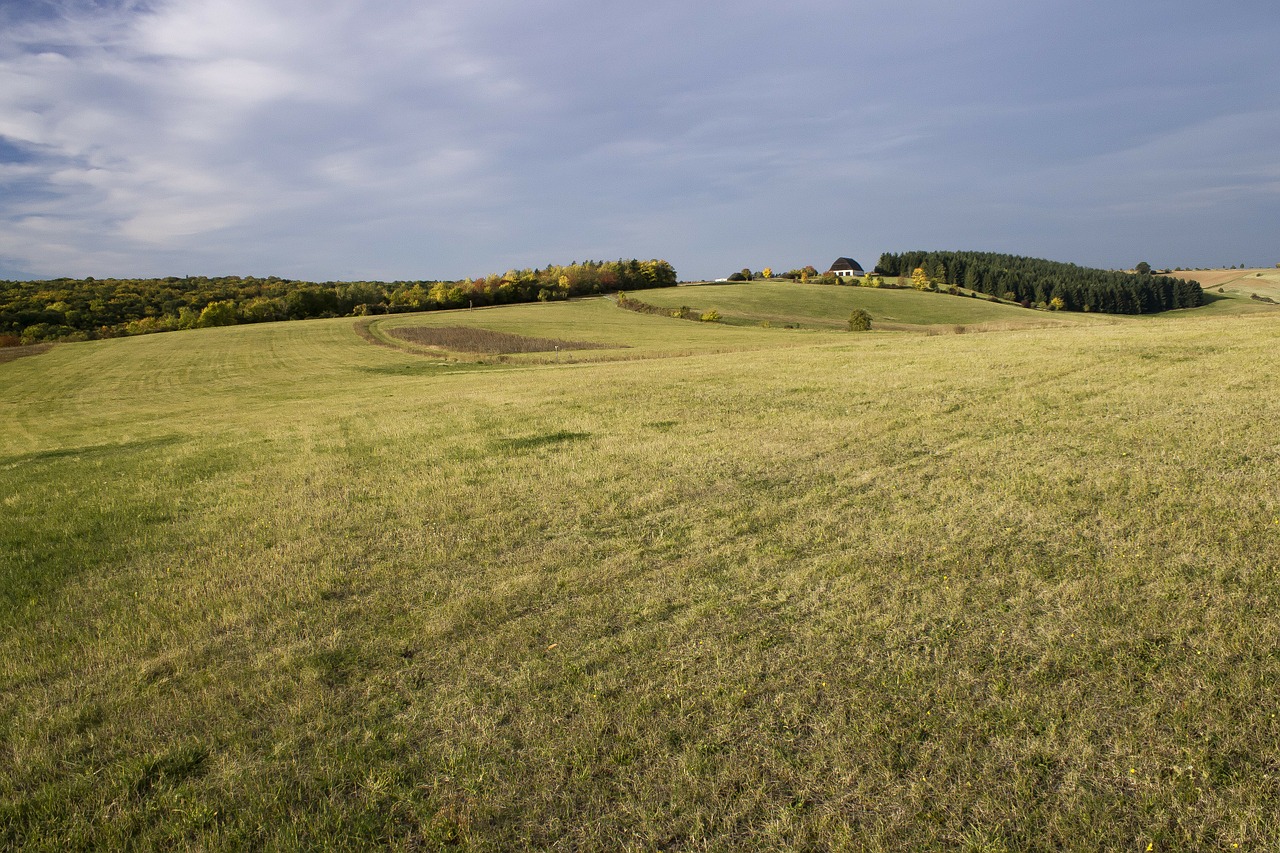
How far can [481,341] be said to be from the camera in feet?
199

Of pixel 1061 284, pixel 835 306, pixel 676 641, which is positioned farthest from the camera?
pixel 1061 284

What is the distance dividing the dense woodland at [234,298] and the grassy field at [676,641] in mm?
87161

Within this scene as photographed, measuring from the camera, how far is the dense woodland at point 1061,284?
381ft

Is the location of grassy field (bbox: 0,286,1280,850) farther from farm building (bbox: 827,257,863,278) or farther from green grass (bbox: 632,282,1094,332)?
farm building (bbox: 827,257,863,278)

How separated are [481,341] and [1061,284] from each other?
113 m

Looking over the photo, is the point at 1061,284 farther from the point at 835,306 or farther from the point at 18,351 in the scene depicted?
the point at 18,351

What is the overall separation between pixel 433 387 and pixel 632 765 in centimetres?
3028

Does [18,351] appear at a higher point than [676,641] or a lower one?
higher

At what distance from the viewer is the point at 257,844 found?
4383mm

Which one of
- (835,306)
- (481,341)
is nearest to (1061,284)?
(835,306)

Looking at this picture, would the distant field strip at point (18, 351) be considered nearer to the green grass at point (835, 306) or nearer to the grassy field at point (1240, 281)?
the green grass at point (835, 306)

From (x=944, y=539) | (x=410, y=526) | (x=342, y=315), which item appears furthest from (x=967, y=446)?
(x=342, y=315)

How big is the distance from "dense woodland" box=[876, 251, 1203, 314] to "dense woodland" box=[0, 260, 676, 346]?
66.1 metres

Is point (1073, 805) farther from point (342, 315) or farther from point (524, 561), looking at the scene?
point (342, 315)
